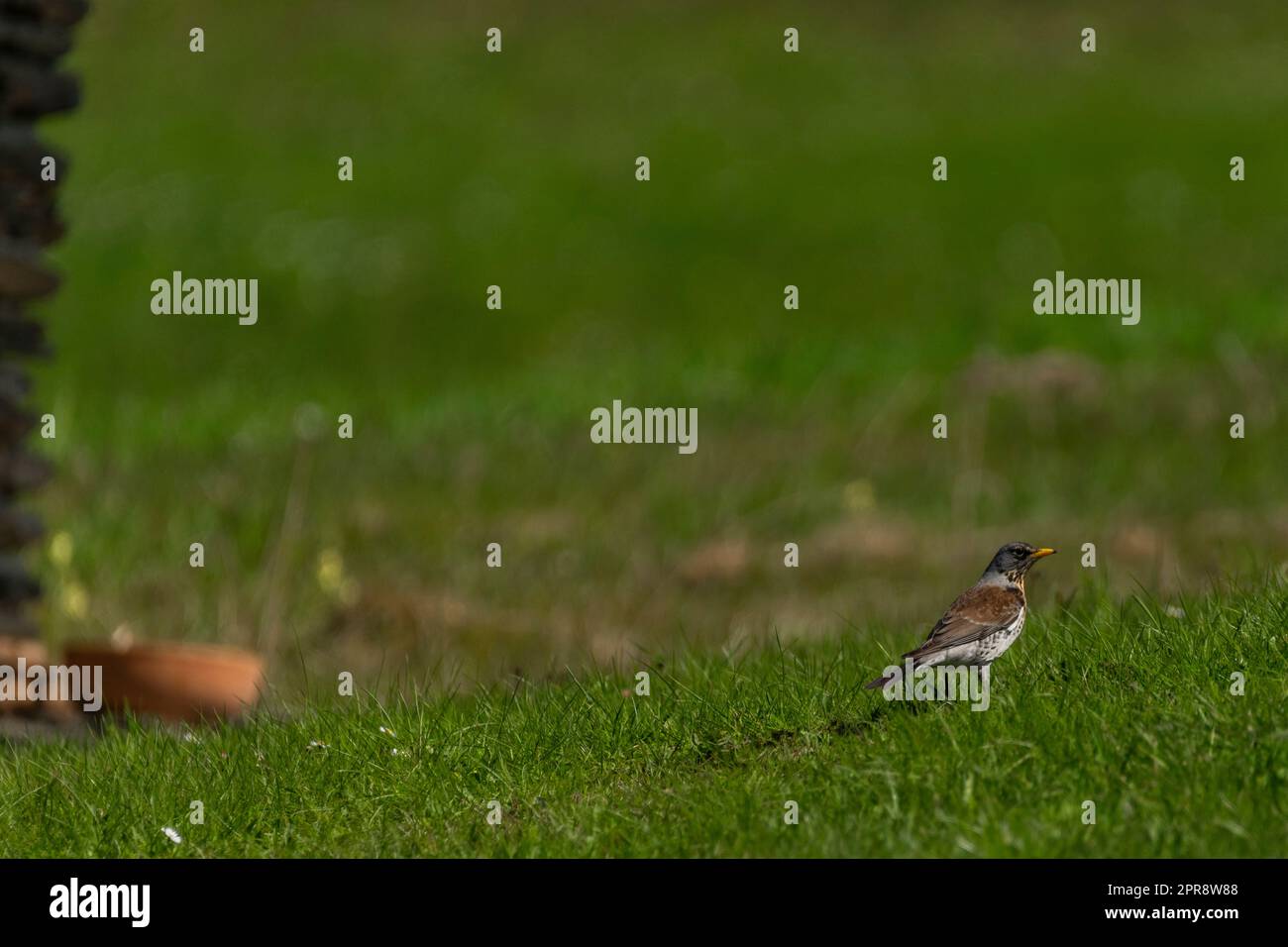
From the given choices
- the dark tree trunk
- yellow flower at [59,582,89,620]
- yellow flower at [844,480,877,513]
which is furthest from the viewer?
yellow flower at [844,480,877,513]

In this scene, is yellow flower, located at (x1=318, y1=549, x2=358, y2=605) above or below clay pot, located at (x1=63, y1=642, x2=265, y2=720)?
above

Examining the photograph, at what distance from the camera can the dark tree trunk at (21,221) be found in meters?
10.8


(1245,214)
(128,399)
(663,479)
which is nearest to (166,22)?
(128,399)

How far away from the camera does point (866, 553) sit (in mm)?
15234

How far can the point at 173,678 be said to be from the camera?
1039 cm

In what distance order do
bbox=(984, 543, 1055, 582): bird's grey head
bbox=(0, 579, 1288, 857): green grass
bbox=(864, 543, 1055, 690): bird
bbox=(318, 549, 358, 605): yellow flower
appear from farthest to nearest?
bbox=(318, 549, 358, 605): yellow flower → bbox=(984, 543, 1055, 582): bird's grey head → bbox=(864, 543, 1055, 690): bird → bbox=(0, 579, 1288, 857): green grass

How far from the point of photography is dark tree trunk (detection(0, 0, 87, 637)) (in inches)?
427

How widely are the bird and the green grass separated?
6.8 inches

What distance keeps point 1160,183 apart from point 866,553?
54.3 feet

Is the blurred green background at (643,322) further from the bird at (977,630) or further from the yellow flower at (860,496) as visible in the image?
the bird at (977,630)

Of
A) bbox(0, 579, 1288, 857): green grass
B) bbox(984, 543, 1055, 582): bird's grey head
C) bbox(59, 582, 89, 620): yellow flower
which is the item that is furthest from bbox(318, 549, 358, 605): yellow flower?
bbox(984, 543, 1055, 582): bird's grey head

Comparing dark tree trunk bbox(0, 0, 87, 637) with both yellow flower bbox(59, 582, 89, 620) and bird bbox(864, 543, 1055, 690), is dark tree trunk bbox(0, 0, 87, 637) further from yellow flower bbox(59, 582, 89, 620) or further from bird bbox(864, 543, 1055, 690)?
bird bbox(864, 543, 1055, 690)
